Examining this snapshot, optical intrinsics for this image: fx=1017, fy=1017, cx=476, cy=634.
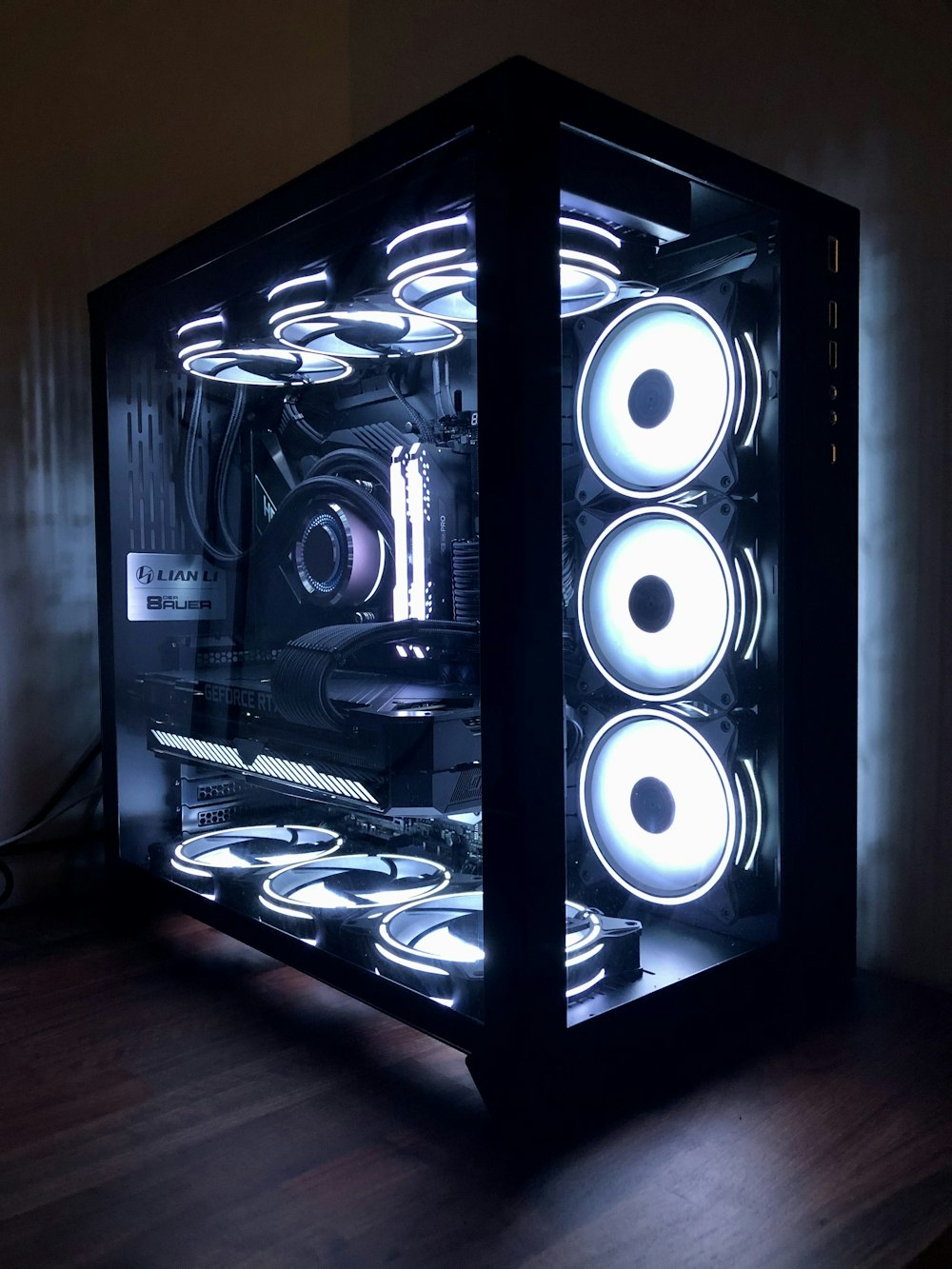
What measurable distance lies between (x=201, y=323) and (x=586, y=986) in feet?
2.64

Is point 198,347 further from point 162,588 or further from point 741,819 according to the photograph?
point 741,819

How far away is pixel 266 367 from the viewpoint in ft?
3.72

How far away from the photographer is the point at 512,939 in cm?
72

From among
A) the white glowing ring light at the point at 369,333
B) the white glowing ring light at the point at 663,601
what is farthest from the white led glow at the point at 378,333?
the white glowing ring light at the point at 663,601

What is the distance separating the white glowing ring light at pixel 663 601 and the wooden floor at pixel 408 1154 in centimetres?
34

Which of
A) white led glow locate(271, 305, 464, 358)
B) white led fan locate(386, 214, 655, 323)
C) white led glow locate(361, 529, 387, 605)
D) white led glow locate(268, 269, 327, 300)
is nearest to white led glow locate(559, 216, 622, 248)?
white led fan locate(386, 214, 655, 323)

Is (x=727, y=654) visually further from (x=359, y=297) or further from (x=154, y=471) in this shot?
(x=154, y=471)

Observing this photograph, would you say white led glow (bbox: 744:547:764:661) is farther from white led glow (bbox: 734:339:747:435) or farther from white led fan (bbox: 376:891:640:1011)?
white led fan (bbox: 376:891:640:1011)

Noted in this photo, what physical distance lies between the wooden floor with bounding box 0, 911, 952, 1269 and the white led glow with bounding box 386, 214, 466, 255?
69 centimetres

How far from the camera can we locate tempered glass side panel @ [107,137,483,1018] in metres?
0.87

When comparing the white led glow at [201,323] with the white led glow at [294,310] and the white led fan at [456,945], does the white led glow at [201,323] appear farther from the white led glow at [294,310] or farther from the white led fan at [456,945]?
the white led fan at [456,945]

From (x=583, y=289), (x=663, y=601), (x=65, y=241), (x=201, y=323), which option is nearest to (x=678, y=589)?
(x=663, y=601)

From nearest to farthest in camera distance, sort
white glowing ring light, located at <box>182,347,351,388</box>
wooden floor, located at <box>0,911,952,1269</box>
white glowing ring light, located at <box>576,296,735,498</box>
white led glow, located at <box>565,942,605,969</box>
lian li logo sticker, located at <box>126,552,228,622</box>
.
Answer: wooden floor, located at <box>0,911,952,1269</box> → white led glow, located at <box>565,942,605,969</box> → white glowing ring light, located at <box>576,296,735,498</box> → white glowing ring light, located at <box>182,347,351,388</box> → lian li logo sticker, located at <box>126,552,228,622</box>

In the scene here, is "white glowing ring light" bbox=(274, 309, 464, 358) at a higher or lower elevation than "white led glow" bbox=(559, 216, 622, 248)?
lower
